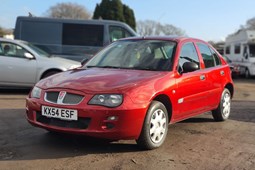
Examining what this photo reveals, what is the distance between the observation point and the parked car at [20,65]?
→ 1111 centimetres

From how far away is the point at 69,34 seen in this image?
14.2 meters

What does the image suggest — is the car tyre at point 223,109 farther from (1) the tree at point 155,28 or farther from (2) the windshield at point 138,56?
(1) the tree at point 155,28

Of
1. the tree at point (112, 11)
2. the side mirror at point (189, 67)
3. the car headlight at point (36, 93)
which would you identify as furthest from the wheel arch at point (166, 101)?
the tree at point (112, 11)

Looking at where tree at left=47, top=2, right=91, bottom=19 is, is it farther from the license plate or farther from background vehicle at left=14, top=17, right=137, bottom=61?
the license plate

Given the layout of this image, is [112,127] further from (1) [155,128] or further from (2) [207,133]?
(2) [207,133]

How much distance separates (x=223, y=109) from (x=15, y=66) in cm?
599

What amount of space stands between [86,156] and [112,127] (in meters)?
0.51

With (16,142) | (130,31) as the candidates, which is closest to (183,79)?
(16,142)

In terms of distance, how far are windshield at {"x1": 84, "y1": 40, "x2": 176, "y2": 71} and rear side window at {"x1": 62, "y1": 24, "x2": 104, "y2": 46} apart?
7532mm

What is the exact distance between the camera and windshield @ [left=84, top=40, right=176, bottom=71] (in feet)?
19.9

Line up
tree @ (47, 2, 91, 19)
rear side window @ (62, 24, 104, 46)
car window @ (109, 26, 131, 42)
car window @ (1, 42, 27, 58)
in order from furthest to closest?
tree @ (47, 2, 91, 19) < car window @ (109, 26, 131, 42) < rear side window @ (62, 24, 104, 46) < car window @ (1, 42, 27, 58)

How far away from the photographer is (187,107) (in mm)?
6273

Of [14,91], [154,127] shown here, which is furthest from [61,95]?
[14,91]

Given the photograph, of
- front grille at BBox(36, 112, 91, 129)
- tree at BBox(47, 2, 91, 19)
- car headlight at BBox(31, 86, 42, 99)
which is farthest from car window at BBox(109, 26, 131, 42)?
tree at BBox(47, 2, 91, 19)
